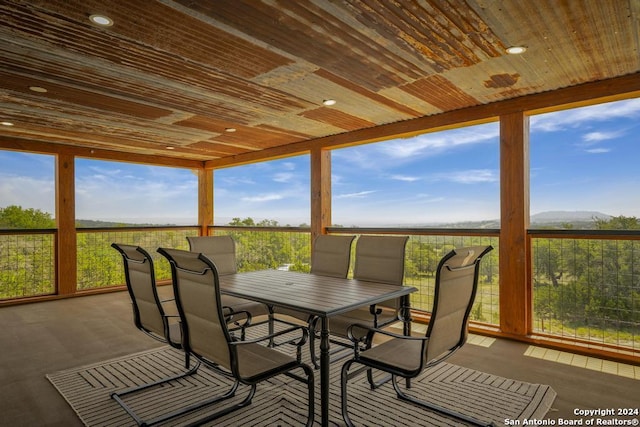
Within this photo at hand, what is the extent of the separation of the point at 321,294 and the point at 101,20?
211 cm

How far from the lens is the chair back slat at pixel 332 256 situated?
3.48 m

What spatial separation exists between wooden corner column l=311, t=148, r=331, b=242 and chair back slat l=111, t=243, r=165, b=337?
3.16 m

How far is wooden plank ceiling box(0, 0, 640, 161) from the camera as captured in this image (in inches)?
80.5

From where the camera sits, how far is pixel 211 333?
1.85 metres

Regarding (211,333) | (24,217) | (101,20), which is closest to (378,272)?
(211,333)

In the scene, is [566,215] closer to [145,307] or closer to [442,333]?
[442,333]

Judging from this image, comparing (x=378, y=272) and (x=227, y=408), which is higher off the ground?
(x=378, y=272)

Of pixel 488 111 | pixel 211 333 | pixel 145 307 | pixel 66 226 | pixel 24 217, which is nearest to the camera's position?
pixel 211 333

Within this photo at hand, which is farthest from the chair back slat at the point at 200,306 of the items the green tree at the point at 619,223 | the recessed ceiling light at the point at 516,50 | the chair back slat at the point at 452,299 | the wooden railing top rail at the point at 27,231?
the wooden railing top rail at the point at 27,231

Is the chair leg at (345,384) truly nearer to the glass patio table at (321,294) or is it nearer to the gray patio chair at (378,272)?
the glass patio table at (321,294)

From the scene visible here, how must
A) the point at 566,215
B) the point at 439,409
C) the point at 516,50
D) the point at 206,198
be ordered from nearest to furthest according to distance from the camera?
1. the point at 439,409
2. the point at 516,50
3. the point at 566,215
4. the point at 206,198

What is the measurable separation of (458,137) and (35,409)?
325 inches

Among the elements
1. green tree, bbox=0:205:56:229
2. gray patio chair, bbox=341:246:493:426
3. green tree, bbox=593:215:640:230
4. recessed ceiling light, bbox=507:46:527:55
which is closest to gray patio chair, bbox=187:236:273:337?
gray patio chair, bbox=341:246:493:426

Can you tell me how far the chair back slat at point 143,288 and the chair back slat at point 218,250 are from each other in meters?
1.06
